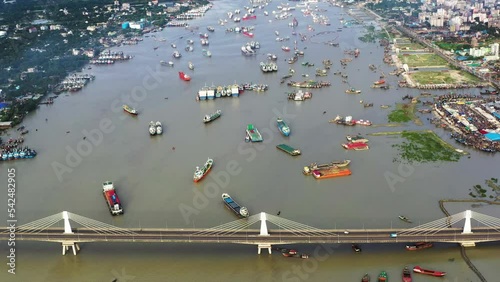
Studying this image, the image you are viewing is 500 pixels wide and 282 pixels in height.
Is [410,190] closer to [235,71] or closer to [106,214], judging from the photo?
[106,214]

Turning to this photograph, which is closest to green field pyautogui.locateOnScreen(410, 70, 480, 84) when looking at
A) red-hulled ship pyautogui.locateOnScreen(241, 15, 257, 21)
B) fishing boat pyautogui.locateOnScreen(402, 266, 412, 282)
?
fishing boat pyautogui.locateOnScreen(402, 266, 412, 282)

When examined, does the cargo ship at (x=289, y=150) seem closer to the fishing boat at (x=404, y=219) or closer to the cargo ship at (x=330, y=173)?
the cargo ship at (x=330, y=173)

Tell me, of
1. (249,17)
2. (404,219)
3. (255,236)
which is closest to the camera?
(255,236)

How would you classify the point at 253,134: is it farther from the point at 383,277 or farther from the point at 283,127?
the point at 383,277

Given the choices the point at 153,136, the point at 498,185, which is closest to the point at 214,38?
the point at 153,136

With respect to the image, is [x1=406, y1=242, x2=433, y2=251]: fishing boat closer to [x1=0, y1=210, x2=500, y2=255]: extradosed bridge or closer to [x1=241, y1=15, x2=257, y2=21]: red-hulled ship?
[x1=0, y1=210, x2=500, y2=255]: extradosed bridge

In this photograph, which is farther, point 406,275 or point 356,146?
point 356,146

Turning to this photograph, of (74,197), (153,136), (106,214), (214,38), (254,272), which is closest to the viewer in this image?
(254,272)

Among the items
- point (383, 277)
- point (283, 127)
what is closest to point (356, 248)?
point (383, 277)
